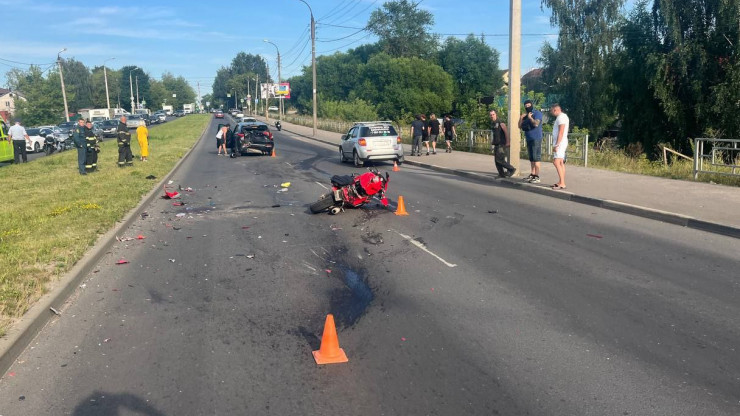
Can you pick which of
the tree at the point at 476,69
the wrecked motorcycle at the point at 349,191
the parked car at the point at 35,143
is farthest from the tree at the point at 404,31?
the wrecked motorcycle at the point at 349,191

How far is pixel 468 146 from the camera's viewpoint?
27.6 m

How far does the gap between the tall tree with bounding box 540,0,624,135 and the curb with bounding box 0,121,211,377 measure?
148 ft

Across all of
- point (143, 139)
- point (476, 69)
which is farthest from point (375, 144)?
point (476, 69)

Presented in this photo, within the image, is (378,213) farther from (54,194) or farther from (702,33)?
(702,33)

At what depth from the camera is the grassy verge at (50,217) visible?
21.1 ft

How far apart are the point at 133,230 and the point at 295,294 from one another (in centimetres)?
502

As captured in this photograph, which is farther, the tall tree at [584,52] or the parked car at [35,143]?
the tall tree at [584,52]

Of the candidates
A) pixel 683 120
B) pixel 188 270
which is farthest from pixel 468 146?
pixel 188 270

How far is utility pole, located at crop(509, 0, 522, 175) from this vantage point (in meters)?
16.3

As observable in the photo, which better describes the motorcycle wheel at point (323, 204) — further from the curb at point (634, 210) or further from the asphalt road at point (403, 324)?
the curb at point (634, 210)

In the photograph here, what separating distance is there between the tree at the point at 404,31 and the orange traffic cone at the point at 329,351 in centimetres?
10199

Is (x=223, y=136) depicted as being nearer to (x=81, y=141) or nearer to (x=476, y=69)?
(x=81, y=141)

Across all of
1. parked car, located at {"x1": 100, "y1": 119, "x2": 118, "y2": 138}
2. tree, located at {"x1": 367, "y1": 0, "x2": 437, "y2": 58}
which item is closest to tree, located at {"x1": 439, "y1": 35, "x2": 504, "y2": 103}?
tree, located at {"x1": 367, "y1": 0, "x2": 437, "y2": 58}

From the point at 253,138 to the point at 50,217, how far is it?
1790cm
